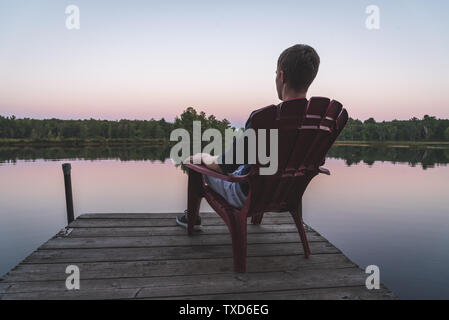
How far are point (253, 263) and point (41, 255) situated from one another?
1.94 metres

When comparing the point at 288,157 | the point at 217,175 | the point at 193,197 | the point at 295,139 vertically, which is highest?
the point at 295,139

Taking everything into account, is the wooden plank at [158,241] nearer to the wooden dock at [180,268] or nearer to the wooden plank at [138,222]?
the wooden dock at [180,268]

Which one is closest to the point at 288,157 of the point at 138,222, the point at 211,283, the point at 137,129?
the point at 211,283

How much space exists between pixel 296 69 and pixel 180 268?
181 centimetres

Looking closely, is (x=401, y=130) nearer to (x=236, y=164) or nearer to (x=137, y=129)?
(x=137, y=129)

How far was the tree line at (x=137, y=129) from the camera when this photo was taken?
82625 mm

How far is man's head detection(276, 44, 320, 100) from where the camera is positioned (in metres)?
1.91

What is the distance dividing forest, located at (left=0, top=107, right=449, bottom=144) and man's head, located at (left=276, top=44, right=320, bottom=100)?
7840 centimetres

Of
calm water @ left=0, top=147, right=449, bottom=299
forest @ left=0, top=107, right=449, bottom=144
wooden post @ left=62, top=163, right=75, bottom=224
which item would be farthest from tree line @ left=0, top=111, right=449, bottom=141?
wooden post @ left=62, top=163, right=75, bottom=224

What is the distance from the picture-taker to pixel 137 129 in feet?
317

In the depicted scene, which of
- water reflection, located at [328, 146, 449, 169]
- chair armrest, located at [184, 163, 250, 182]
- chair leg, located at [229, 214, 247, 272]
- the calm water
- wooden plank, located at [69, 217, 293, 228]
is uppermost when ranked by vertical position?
chair armrest, located at [184, 163, 250, 182]

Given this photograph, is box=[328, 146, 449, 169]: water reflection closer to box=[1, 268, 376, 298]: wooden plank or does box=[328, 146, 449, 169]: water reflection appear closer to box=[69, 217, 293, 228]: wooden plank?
box=[69, 217, 293, 228]: wooden plank

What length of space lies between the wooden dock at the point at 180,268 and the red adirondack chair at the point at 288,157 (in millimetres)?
236
